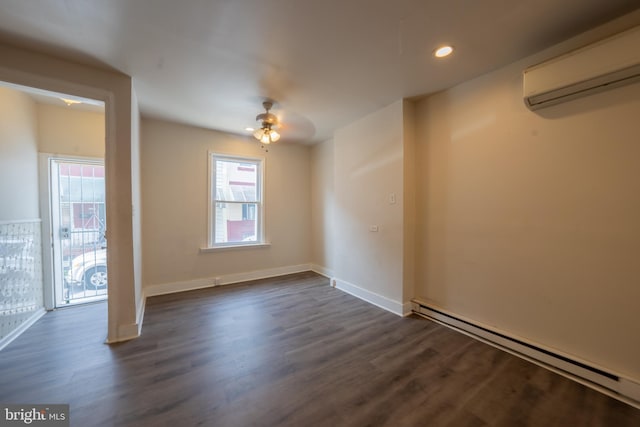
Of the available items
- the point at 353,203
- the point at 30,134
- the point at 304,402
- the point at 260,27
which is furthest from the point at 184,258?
the point at 260,27

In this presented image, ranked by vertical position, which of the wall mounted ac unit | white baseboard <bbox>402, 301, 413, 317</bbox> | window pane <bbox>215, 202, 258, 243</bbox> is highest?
the wall mounted ac unit

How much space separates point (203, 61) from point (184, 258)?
284 cm

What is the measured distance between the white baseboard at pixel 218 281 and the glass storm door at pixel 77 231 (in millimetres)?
734

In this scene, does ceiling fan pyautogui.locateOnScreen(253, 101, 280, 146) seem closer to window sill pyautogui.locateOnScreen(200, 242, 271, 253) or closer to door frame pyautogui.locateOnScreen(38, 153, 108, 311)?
window sill pyautogui.locateOnScreen(200, 242, 271, 253)

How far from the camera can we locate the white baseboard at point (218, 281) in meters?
3.53

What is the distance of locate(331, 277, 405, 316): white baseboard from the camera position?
2900 millimetres

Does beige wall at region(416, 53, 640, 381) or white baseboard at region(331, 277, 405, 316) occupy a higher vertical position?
beige wall at region(416, 53, 640, 381)

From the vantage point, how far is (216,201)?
404 centimetres

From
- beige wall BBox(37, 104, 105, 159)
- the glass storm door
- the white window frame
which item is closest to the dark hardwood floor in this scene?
the glass storm door

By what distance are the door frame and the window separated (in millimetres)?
1822

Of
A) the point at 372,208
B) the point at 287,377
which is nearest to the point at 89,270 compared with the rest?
the point at 287,377

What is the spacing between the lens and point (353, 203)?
3582 millimetres

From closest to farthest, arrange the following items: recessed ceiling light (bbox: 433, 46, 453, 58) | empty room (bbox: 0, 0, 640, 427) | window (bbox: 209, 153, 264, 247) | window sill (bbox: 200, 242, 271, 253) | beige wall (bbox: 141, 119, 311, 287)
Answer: empty room (bbox: 0, 0, 640, 427), recessed ceiling light (bbox: 433, 46, 453, 58), beige wall (bbox: 141, 119, 311, 287), window sill (bbox: 200, 242, 271, 253), window (bbox: 209, 153, 264, 247)

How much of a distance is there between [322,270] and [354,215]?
5.34 feet
